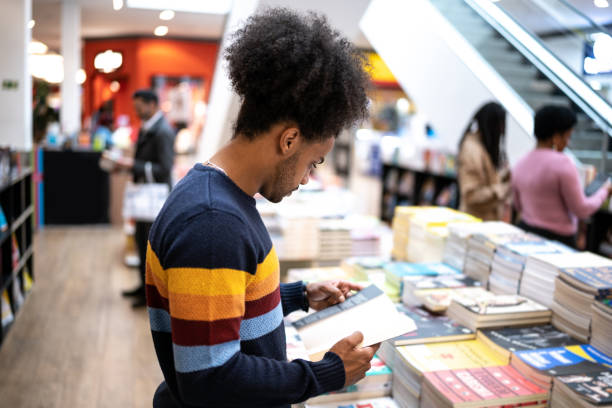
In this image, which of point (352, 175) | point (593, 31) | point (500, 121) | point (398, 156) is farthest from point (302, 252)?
point (352, 175)

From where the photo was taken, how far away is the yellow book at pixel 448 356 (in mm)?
1467

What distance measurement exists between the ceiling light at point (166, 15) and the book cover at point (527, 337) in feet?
25.7

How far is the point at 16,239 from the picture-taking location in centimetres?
398

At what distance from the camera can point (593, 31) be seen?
415cm

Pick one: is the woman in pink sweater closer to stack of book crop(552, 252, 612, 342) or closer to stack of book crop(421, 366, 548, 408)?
stack of book crop(552, 252, 612, 342)

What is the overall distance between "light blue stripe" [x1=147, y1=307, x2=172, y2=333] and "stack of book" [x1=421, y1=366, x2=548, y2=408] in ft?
2.35

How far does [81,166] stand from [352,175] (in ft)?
12.6

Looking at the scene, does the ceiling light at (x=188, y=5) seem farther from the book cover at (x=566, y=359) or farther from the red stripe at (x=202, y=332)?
the red stripe at (x=202, y=332)

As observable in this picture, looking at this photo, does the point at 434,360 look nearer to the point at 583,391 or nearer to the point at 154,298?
the point at 583,391

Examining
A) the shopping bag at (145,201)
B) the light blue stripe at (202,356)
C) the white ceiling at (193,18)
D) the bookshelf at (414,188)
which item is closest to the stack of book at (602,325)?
the light blue stripe at (202,356)

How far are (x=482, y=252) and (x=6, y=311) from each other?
318 centimetres

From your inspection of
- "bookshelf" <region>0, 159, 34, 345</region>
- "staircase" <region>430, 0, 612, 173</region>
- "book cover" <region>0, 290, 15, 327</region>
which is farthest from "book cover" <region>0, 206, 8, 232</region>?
"staircase" <region>430, 0, 612, 173</region>

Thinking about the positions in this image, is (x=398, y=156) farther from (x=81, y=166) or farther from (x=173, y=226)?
(x=173, y=226)

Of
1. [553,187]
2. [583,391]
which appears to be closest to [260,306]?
[583,391]
